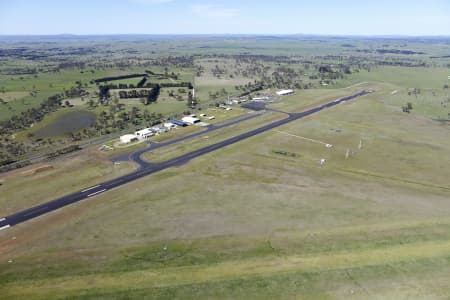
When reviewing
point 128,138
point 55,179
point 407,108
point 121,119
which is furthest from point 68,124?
point 407,108

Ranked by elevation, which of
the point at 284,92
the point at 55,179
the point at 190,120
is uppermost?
the point at 284,92

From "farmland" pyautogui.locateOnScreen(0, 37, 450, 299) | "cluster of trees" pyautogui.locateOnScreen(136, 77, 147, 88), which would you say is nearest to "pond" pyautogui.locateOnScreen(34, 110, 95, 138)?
"farmland" pyautogui.locateOnScreen(0, 37, 450, 299)

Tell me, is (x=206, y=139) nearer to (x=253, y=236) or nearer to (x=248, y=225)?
(x=248, y=225)

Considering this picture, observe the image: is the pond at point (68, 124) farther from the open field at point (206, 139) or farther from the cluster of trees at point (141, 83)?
the cluster of trees at point (141, 83)

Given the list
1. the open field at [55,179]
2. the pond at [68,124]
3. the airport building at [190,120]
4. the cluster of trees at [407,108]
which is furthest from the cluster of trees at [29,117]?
the cluster of trees at [407,108]

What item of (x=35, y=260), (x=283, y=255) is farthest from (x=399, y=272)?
(x=35, y=260)
